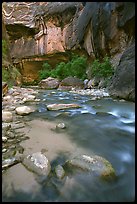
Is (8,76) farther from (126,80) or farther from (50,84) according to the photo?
(126,80)

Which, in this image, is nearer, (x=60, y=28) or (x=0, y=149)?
(x=0, y=149)

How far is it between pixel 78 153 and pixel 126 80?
300 cm

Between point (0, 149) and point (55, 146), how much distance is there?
1.47 ft

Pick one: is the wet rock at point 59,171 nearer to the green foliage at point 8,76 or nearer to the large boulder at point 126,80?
the large boulder at point 126,80

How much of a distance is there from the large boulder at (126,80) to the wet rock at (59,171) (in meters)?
2.78

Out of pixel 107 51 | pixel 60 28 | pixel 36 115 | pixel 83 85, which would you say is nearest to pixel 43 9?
pixel 60 28

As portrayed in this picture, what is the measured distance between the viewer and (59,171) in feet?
A: 3.61

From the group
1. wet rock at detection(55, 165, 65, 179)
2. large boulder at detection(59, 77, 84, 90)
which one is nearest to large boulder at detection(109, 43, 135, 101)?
wet rock at detection(55, 165, 65, 179)

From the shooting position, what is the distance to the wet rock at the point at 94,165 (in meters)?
1.07

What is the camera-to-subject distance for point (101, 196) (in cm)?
94

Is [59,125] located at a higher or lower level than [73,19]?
lower

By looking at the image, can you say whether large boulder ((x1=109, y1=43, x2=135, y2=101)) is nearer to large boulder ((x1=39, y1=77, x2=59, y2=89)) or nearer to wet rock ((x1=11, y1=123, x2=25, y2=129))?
wet rock ((x1=11, y1=123, x2=25, y2=129))

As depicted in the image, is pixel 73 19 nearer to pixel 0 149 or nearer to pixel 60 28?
pixel 60 28

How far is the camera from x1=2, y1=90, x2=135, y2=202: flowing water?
0.95m
